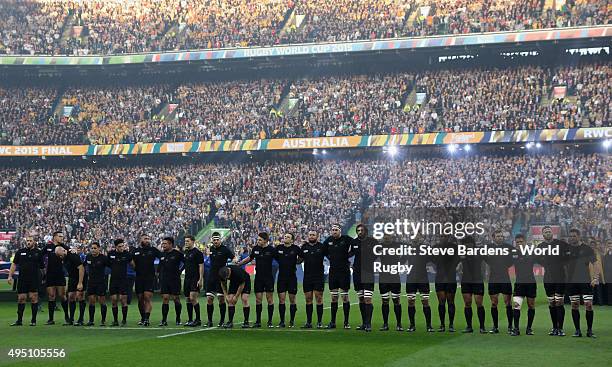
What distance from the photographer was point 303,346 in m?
16.7

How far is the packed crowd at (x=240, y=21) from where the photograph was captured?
177ft

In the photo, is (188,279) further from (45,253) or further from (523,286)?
(523,286)

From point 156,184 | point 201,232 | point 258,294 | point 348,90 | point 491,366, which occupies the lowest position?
point 491,366

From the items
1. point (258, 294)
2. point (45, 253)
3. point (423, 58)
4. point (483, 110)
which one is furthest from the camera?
point (423, 58)

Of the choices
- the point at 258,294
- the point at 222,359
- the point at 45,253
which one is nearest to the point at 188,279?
the point at 258,294

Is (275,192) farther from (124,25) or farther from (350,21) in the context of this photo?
(124,25)

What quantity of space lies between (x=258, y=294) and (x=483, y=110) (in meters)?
33.7

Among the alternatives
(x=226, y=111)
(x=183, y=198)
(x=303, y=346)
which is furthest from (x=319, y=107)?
(x=303, y=346)

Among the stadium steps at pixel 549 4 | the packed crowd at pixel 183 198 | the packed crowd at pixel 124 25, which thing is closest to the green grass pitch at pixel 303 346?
the packed crowd at pixel 183 198

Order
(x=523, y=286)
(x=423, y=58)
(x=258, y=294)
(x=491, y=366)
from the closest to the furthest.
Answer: (x=491, y=366) < (x=523, y=286) < (x=258, y=294) < (x=423, y=58)

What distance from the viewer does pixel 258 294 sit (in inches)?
824

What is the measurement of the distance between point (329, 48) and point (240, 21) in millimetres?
8540

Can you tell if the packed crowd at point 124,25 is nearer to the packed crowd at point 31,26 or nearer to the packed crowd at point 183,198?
the packed crowd at point 31,26

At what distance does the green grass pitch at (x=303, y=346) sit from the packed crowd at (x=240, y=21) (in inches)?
1397
